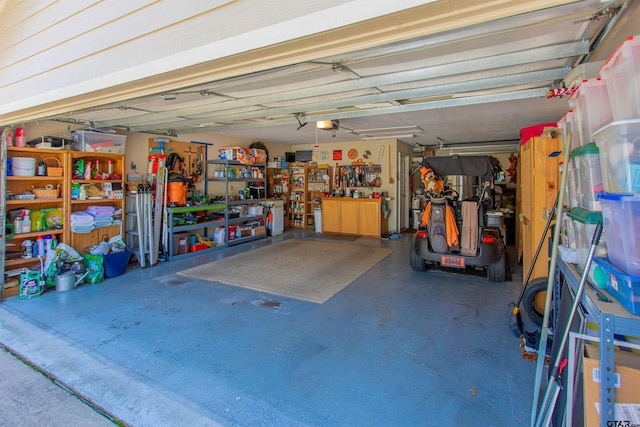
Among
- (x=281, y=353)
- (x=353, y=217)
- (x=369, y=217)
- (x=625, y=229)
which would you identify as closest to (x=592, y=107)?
(x=625, y=229)

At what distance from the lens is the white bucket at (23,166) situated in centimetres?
406

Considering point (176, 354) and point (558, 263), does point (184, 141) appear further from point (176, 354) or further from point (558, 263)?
point (558, 263)

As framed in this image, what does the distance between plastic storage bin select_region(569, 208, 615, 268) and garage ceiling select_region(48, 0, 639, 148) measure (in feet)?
3.35

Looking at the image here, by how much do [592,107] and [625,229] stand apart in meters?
0.79

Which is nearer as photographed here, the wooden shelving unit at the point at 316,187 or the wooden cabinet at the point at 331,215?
the wooden cabinet at the point at 331,215

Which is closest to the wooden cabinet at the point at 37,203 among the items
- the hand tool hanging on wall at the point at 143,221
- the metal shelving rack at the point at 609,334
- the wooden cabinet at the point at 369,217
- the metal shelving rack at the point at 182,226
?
the hand tool hanging on wall at the point at 143,221

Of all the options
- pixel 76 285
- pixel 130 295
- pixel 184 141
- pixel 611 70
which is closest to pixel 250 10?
pixel 611 70

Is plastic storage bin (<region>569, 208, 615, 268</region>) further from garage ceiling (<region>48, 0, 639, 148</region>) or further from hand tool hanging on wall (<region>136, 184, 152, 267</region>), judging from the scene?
hand tool hanging on wall (<region>136, 184, 152, 267</region>)

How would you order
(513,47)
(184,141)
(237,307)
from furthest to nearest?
(184,141) → (237,307) → (513,47)

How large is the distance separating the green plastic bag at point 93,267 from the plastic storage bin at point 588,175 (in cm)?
551

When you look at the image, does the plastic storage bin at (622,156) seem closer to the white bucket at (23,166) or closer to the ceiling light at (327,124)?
the ceiling light at (327,124)

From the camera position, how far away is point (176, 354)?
8.46ft

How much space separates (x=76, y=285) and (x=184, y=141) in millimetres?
3457

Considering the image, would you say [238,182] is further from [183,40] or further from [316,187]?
[183,40]
